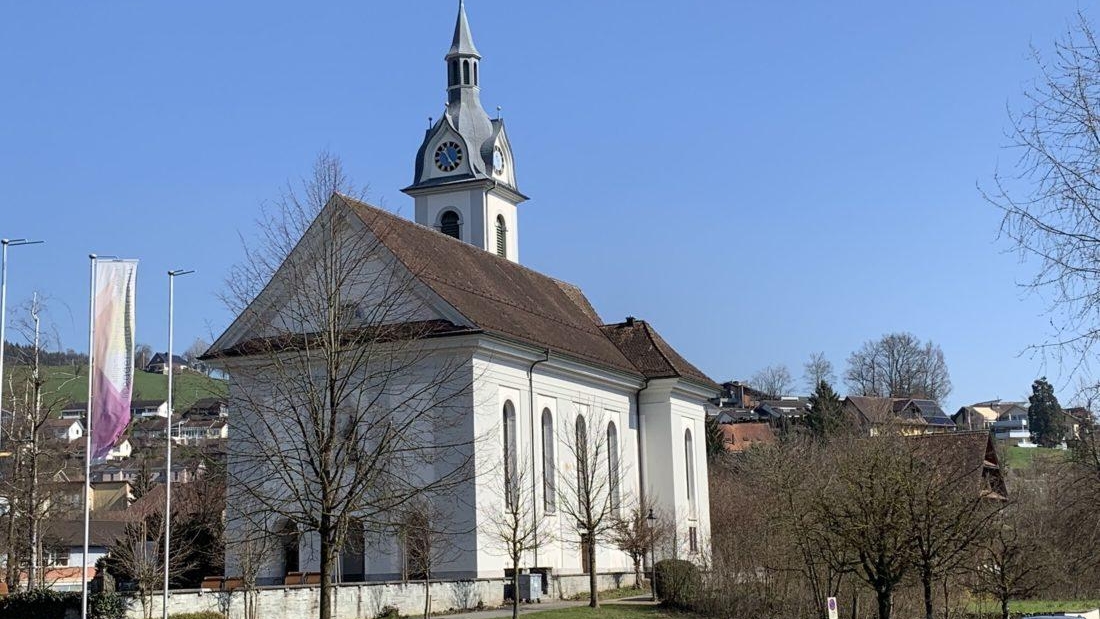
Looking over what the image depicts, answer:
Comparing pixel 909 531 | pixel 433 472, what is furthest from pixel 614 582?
pixel 909 531

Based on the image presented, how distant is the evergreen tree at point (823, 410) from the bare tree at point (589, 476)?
41.3m

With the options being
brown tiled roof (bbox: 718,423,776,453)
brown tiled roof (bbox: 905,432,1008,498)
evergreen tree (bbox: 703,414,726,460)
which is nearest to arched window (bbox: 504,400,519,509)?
brown tiled roof (bbox: 905,432,1008,498)

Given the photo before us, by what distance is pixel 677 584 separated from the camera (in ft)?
128

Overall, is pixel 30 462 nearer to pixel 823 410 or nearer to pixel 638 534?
pixel 638 534

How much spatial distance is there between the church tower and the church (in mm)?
362

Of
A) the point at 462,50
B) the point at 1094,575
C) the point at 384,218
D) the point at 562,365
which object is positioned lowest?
the point at 1094,575

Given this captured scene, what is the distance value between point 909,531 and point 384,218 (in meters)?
22.8

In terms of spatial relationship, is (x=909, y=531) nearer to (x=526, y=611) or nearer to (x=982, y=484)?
(x=526, y=611)

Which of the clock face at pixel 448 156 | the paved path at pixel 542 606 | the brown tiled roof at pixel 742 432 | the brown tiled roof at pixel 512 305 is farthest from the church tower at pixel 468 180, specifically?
the brown tiled roof at pixel 742 432

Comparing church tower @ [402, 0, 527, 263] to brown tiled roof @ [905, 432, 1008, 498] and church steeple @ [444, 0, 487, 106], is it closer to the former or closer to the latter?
church steeple @ [444, 0, 487, 106]

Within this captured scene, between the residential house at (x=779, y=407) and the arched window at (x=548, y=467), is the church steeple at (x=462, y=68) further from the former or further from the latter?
the residential house at (x=779, y=407)

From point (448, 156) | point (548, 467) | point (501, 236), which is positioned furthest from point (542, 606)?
point (448, 156)

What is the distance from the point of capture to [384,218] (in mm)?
43781

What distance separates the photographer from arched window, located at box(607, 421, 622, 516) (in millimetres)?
49312
